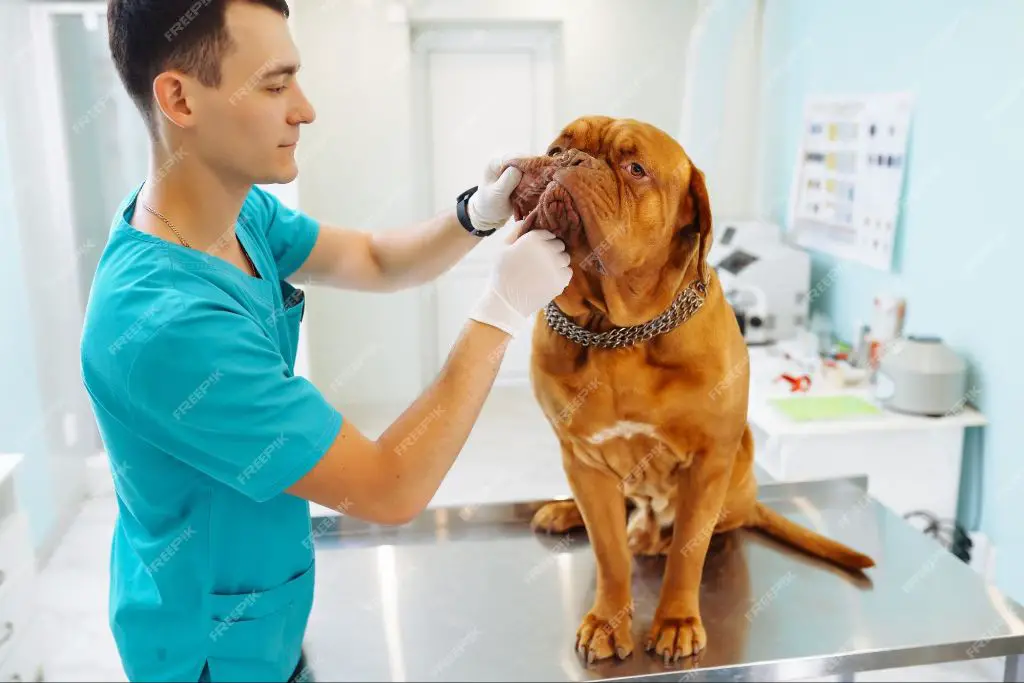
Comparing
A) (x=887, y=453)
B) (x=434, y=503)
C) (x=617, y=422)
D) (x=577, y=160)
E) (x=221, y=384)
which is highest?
(x=577, y=160)

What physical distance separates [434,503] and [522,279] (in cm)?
233

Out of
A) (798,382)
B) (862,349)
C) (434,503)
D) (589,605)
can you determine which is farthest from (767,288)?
(589,605)

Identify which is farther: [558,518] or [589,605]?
[558,518]

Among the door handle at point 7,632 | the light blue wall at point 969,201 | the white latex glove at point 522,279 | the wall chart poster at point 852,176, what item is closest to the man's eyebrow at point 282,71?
the white latex glove at point 522,279

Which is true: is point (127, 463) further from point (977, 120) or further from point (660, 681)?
point (977, 120)

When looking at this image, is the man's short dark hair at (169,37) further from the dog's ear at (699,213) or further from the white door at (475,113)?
the white door at (475,113)

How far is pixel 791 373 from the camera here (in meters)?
2.88

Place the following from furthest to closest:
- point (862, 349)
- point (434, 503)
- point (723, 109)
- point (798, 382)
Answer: point (723, 109)
point (434, 503)
point (862, 349)
point (798, 382)

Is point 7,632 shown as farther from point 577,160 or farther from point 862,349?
point 862,349

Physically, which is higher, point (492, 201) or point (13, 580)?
point (492, 201)

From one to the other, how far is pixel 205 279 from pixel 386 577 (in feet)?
2.32

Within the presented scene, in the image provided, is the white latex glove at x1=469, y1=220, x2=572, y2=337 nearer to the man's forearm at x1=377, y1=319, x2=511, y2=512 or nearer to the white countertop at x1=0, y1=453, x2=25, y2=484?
the man's forearm at x1=377, y1=319, x2=511, y2=512

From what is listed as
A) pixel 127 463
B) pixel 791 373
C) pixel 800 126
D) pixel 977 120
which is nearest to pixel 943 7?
pixel 977 120

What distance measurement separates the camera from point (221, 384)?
91 centimetres
